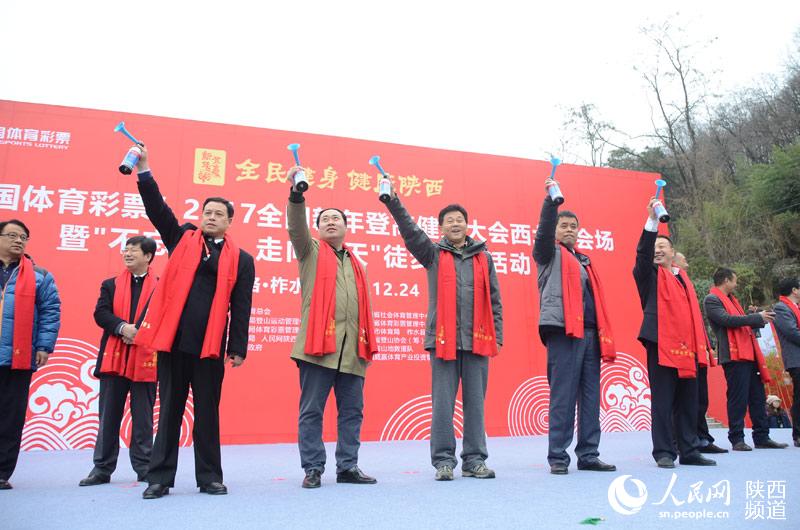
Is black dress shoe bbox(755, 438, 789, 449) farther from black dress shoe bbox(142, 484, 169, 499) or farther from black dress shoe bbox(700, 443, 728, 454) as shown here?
black dress shoe bbox(142, 484, 169, 499)

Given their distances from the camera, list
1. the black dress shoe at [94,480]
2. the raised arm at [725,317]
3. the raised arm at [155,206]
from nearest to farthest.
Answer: the raised arm at [155,206]
the black dress shoe at [94,480]
the raised arm at [725,317]

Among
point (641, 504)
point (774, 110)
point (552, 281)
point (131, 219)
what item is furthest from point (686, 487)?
point (774, 110)

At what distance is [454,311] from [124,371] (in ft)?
4.85

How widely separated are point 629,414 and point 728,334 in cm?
175

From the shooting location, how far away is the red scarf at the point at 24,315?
2439 millimetres

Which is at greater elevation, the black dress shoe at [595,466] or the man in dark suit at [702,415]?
the man in dark suit at [702,415]

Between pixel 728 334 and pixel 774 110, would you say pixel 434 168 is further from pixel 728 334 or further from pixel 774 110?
pixel 774 110

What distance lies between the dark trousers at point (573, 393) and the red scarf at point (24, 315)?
7.36 feet

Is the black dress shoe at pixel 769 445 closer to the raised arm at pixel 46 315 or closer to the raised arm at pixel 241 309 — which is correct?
the raised arm at pixel 241 309

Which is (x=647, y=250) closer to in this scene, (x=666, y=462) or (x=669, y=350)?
(x=669, y=350)

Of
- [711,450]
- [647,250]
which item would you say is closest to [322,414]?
[647,250]

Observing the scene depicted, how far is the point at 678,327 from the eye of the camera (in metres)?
2.70

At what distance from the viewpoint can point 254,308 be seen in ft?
14.4

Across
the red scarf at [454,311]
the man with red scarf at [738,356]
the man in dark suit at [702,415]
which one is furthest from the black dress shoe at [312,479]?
the man with red scarf at [738,356]
